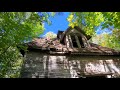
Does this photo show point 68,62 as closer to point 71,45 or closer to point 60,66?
point 60,66

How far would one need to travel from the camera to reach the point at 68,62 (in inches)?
528

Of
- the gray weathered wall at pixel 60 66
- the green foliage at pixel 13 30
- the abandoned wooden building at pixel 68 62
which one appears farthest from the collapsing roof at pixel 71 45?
the green foliage at pixel 13 30

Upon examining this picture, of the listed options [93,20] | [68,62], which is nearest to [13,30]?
[68,62]

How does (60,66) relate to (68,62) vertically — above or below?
below

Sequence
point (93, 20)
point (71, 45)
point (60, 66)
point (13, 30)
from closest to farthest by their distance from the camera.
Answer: point (60, 66) < point (13, 30) < point (93, 20) < point (71, 45)

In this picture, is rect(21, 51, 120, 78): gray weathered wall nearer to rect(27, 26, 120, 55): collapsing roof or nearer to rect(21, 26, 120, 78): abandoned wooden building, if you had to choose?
rect(21, 26, 120, 78): abandoned wooden building

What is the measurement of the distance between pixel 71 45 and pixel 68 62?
2448mm

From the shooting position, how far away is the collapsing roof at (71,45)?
14.0 m

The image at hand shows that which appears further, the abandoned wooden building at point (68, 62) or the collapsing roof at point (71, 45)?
the collapsing roof at point (71, 45)

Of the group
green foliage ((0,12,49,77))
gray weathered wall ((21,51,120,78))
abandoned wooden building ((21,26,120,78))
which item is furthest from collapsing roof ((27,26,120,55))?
green foliage ((0,12,49,77))

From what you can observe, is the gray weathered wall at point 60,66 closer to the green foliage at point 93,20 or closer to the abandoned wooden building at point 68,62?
the abandoned wooden building at point 68,62
